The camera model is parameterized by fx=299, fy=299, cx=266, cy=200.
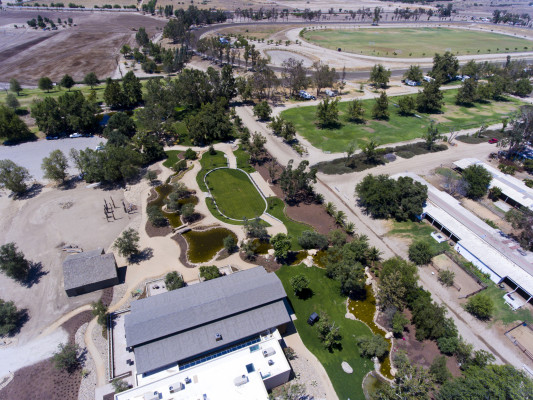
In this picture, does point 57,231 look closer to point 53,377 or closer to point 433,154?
point 53,377

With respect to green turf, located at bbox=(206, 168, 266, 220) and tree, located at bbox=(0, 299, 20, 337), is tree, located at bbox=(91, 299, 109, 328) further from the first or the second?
green turf, located at bbox=(206, 168, 266, 220)

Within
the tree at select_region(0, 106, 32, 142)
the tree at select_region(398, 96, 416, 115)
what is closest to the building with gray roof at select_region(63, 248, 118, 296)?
the tree at select_region(0, 106, 32, 142)

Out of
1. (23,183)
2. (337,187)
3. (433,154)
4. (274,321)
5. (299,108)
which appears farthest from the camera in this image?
(299,108)

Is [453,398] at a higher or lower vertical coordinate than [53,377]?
higher

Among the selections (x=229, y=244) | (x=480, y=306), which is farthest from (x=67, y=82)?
(x=480, y=306)

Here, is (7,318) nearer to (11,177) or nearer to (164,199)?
(164,199)

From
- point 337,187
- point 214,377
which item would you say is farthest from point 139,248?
point 337,187

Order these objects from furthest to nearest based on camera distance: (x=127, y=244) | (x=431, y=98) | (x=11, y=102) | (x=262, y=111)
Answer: (x=431, y=98) < (x=262, y=111) < (x=11, y=102) < (x=127, y=244)
